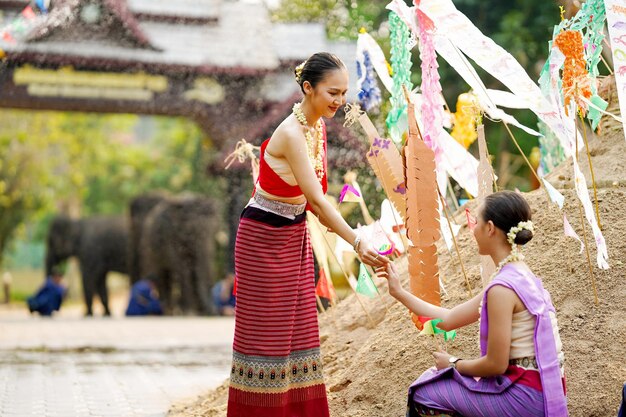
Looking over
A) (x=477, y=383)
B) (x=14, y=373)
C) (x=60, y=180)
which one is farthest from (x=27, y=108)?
(x=60, y=180)

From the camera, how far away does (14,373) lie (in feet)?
22.6

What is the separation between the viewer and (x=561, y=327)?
405cm

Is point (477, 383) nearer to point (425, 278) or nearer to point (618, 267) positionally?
point (425, 278)

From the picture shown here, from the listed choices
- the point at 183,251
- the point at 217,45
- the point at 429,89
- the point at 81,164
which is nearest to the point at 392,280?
the point at 429,89

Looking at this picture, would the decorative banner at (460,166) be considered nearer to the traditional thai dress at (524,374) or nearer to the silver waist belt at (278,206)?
the silver waist belt at (278,206)

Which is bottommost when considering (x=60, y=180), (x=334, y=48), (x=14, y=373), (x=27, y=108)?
(x=60, y=180)

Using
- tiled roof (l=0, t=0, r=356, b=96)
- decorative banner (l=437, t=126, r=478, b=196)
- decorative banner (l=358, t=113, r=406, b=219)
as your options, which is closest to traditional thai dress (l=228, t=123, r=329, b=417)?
decorative banner (l=358, t=113, r=406, b=219)

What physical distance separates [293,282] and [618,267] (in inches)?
61.4

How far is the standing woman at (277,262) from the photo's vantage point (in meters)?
3.47

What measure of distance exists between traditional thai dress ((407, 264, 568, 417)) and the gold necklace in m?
0.86

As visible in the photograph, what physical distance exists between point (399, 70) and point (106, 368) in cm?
415

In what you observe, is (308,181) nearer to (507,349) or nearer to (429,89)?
(429,89)

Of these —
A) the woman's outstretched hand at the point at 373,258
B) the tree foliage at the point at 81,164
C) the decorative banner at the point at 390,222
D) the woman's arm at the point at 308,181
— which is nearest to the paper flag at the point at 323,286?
the decorative banner at the point at 390,222

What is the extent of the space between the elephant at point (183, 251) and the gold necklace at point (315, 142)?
13.5 metres
